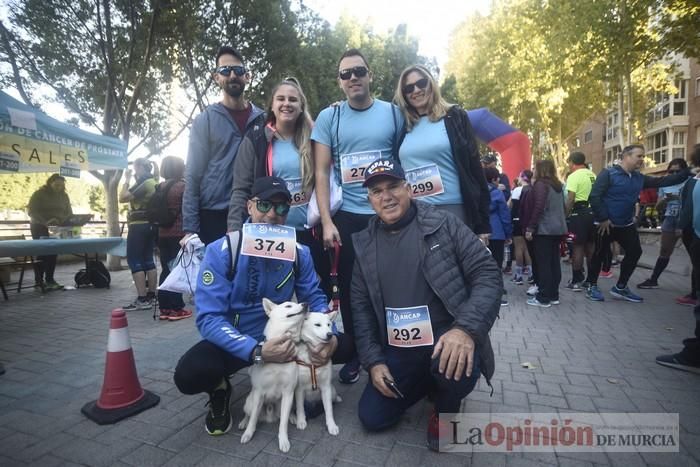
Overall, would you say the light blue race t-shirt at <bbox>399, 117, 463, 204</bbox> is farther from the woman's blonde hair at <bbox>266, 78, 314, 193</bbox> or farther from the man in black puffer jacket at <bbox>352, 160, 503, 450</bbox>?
the woman's blonde hair at <bbox>266, 78, 314, 193</bbox>

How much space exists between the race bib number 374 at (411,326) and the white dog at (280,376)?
0.57 m

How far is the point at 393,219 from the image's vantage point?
2.52 meters


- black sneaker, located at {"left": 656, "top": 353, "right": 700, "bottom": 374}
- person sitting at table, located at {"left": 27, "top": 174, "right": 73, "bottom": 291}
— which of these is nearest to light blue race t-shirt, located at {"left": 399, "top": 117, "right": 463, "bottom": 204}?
Result: black sneaker, located at {"left": 656, "top": 353, "right": 700, "bottom": 374}

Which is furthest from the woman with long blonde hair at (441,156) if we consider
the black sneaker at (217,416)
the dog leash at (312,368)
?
the black sneaker at (217,416)

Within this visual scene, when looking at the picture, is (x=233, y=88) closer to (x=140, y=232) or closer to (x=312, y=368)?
(x=312, y=368)

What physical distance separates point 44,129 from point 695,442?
7.72 m

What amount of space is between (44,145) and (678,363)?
8.04 metres

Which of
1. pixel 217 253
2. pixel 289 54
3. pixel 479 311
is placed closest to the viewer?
pixel 479 311

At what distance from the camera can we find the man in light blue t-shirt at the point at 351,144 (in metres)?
2.95

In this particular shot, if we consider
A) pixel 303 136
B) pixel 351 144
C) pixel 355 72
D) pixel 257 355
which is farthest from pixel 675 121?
pixel 257 355

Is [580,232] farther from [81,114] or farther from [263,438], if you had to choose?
[81,114]

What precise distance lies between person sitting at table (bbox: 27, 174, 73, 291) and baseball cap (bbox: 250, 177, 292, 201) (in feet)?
22.9

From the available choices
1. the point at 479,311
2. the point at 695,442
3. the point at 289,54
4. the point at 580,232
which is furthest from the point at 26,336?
the point at 289,54

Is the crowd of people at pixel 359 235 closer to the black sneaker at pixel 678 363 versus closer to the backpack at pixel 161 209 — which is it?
the black sneaker at pixel 678 363
